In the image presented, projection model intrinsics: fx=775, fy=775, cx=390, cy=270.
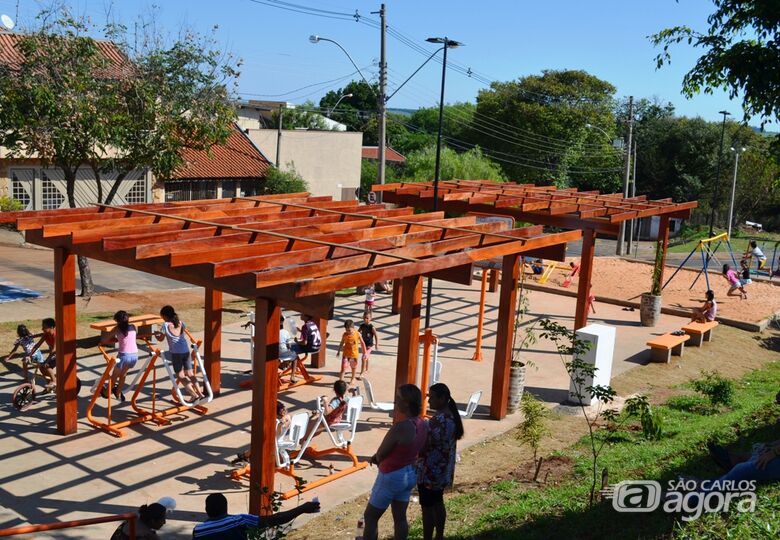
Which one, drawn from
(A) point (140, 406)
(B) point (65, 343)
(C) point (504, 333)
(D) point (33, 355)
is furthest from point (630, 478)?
(D) point (33, 355)

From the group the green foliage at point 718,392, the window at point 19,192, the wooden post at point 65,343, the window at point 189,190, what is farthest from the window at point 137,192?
the green foliage at point 718,392

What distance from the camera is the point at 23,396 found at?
10422mm

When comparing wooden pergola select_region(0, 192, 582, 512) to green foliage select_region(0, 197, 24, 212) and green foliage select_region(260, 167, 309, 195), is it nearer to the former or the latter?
green foliage select_region(0, 197, 24, 212)

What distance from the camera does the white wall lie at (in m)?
42.3

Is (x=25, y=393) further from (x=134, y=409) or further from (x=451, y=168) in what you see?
(x=451, y=168)

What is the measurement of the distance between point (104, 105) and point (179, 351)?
8.15 meters

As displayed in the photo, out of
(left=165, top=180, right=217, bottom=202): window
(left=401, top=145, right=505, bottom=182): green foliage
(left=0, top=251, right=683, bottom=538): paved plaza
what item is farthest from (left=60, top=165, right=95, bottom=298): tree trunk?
(left=401, top=145, right=505, bottom=182): green foliage

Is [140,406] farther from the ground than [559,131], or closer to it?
closer to it

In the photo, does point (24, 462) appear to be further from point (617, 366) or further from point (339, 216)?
point (617, 366)

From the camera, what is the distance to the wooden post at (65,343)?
953 cm

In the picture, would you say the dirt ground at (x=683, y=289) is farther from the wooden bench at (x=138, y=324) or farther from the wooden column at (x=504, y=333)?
the wooden bench at (x=138, y=324)

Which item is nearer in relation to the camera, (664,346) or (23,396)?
(23,396)

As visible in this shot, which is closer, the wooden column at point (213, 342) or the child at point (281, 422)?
the child at point (281, 422)

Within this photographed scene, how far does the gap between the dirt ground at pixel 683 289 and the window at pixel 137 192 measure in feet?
60.3
